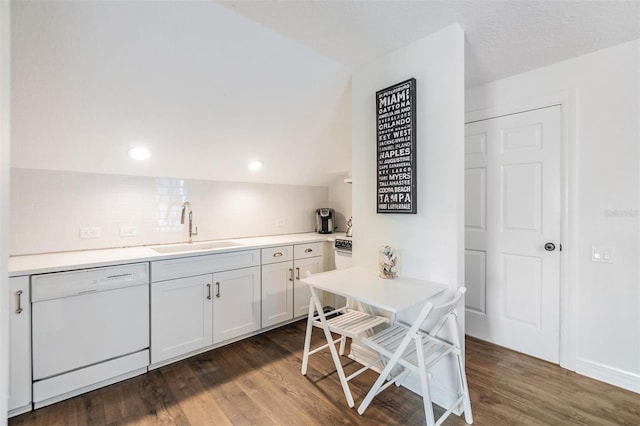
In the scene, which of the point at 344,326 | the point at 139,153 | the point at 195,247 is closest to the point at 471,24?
the point at 344,326

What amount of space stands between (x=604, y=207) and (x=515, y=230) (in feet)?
1.93

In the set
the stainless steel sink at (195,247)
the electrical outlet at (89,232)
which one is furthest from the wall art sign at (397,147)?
the electrical outlet at (89,232)

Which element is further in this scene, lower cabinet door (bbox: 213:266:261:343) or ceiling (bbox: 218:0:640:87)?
lower cabinet door (bbox: 213:266:261:343)

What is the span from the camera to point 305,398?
194cm

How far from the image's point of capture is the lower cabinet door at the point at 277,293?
9.47ft

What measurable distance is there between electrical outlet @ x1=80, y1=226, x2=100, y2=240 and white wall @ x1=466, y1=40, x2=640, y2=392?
3767 mm

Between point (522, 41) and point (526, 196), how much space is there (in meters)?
1.19

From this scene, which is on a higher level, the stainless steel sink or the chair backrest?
the stainless steel sink

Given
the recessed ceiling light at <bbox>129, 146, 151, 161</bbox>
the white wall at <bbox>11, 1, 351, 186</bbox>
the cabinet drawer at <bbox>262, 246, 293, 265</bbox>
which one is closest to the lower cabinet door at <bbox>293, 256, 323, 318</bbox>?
the cabinet drawer at <bbox>262, 246, 293, 265</bbox>

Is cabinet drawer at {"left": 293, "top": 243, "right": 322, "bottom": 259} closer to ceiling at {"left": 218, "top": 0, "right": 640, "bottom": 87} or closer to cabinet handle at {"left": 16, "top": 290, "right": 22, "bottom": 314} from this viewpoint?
ceiling at {"left": 218, "top": 0, "right": 640, "bottom": 87}

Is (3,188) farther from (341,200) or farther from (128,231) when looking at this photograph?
(341,200)

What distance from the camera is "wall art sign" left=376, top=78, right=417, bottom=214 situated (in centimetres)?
201

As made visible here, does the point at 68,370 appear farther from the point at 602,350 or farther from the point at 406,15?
the point at 602,350

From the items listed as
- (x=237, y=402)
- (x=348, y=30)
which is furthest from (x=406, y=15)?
(x=237, y=402)
